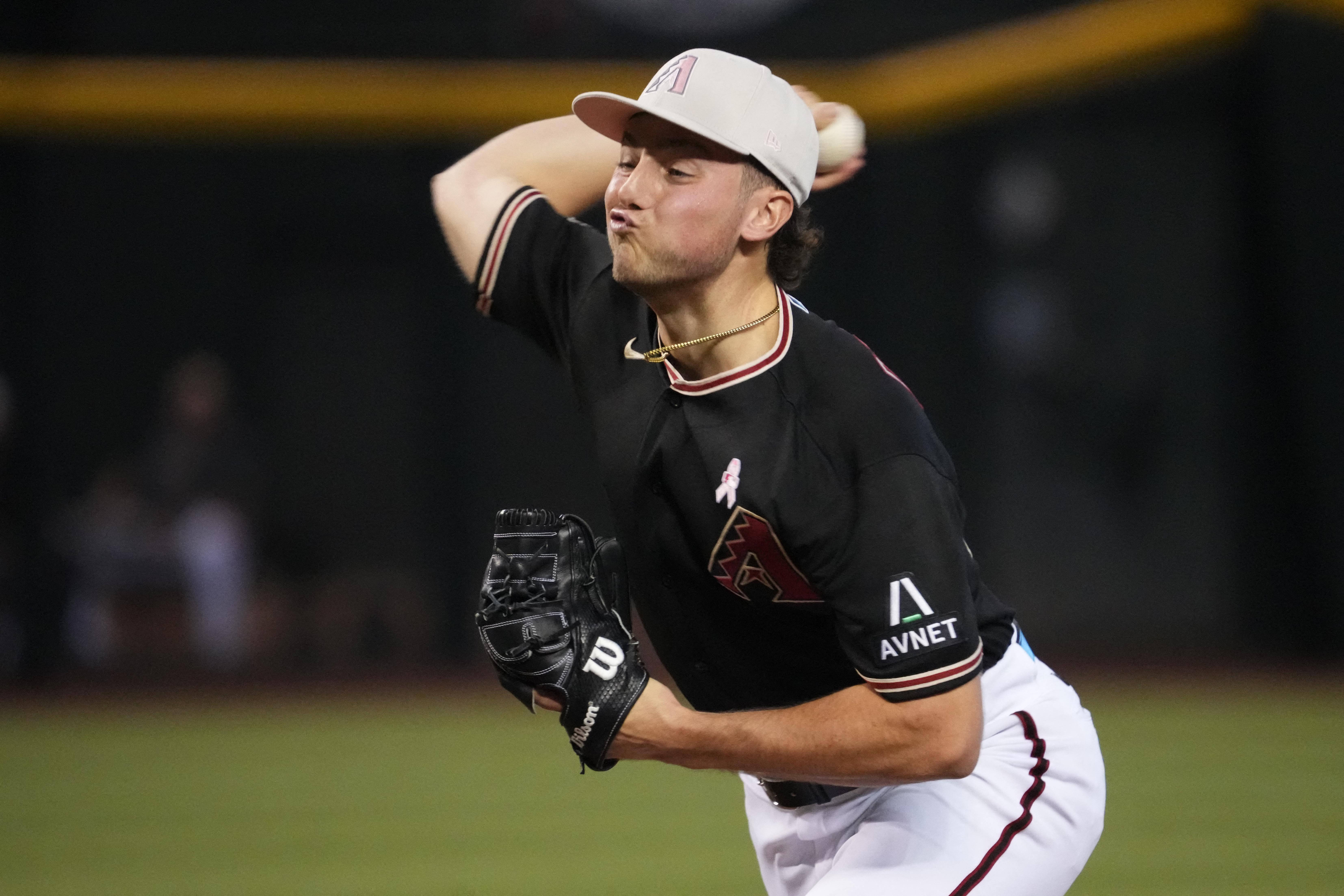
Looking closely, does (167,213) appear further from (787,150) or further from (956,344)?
(787,150)

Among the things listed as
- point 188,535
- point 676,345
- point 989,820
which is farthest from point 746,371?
point 188,535

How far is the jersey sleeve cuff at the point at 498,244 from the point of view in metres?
3.14

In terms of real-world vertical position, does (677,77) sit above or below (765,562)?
above

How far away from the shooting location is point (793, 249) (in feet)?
9.69

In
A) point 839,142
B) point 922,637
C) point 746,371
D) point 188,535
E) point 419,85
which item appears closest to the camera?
point 922,637

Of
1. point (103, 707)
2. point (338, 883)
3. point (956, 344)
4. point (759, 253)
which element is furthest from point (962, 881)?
point (956, 344)

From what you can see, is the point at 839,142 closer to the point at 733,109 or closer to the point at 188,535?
the point at 733,109

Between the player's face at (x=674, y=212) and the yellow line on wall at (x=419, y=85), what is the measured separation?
27.8 feet

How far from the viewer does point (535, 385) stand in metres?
12.0

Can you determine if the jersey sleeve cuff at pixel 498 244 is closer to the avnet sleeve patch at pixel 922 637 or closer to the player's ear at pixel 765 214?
the player's ear at pixel 765 214

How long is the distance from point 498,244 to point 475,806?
12.6 ft

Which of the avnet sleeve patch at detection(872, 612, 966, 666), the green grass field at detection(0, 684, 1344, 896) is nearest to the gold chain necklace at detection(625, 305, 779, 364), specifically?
the avnet sleeve patch at detection(872, 612, 966, 666)

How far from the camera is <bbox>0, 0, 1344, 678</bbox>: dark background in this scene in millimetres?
11438

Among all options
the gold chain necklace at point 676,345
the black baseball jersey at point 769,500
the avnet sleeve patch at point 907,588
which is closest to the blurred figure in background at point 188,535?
the black baseball jersey at point 769,500
